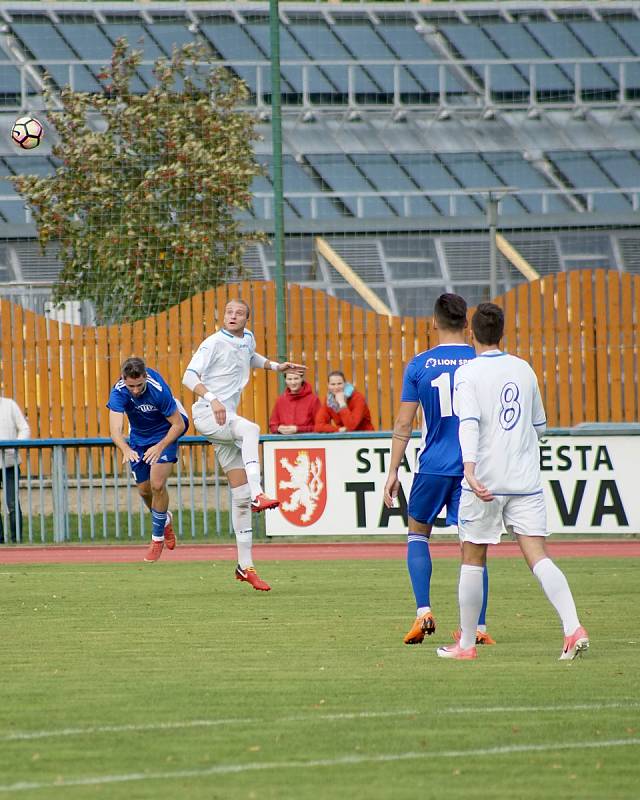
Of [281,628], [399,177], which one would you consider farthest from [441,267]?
[281,628]

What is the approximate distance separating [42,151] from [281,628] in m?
20.4

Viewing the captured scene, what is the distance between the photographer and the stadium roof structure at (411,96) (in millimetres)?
28781

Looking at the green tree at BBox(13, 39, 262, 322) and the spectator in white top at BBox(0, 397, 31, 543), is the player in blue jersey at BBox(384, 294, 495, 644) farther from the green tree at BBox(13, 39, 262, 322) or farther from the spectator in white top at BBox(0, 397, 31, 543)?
the green tree at BBox(13, 39, 262, 322)

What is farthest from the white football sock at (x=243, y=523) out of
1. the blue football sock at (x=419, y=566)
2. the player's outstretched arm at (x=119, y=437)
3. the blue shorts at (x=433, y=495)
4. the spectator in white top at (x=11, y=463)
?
the spectator in white top at (x=11, y=463)

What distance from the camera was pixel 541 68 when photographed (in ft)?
106

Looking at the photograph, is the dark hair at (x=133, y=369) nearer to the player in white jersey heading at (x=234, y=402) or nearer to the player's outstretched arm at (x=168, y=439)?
the player's outstretched arm at (x=168, y=439)

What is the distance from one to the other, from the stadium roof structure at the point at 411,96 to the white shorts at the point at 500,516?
61.4 feet

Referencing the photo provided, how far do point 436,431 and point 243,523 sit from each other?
3620 millimetres

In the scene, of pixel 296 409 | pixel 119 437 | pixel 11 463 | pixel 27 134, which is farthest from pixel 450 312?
pixel 11 463

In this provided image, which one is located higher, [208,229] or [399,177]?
[399,177]

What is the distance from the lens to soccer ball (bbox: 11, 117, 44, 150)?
1762 cm

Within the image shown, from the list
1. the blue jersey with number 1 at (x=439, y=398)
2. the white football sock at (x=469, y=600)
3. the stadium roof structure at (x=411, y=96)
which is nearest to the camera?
the white football sock at (x=469, y=600)

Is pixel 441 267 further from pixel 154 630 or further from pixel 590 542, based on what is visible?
pixel 154 630

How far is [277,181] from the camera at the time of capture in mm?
18359
